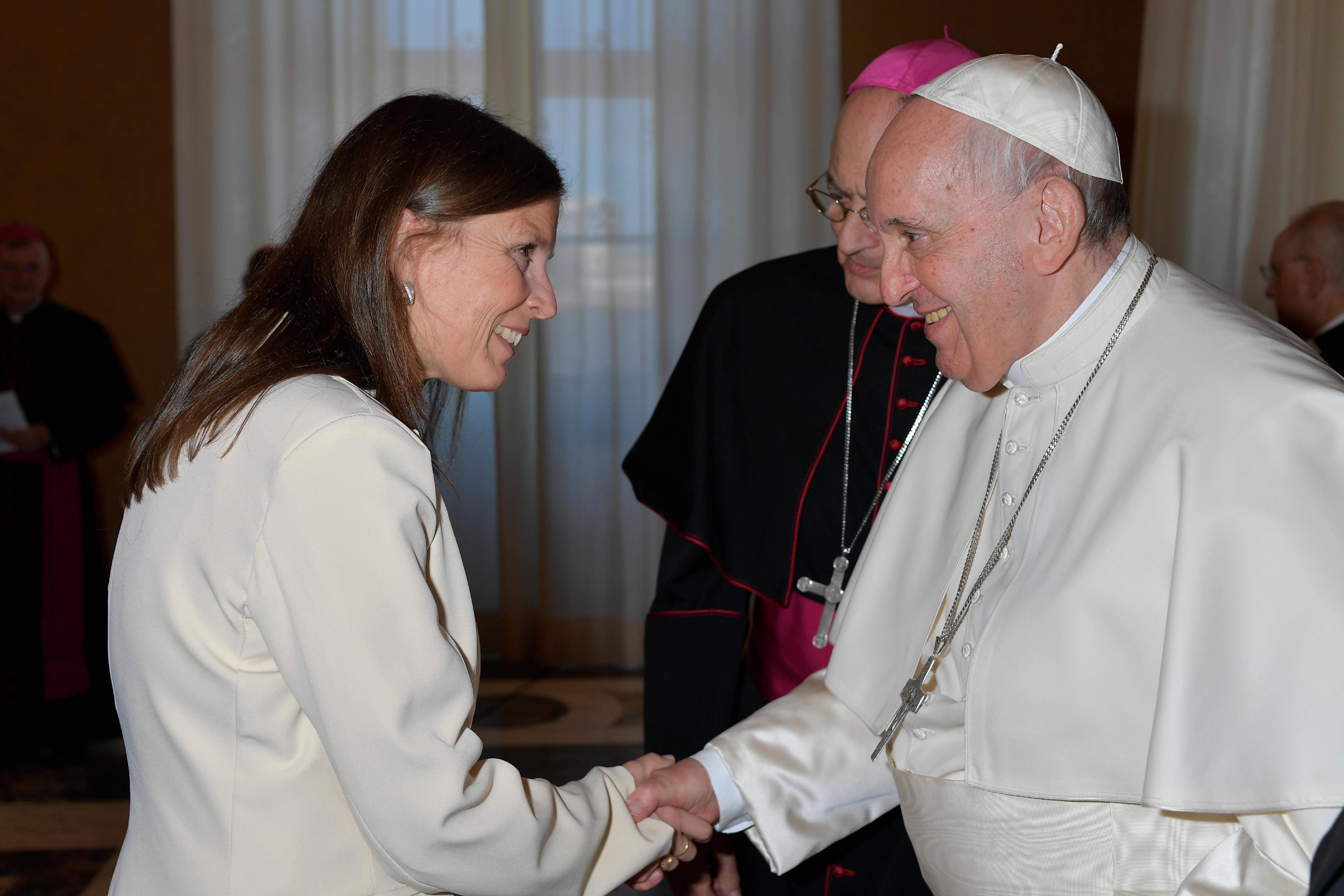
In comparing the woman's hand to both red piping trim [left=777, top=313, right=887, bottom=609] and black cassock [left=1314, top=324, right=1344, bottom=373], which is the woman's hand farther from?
black cassock [left=1314, top=324, right=1344, bottom=373]

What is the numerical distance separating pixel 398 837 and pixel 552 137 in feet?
15.8

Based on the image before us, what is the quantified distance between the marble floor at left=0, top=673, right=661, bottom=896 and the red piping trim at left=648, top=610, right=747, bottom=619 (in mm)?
1933

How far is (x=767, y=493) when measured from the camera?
2.10 meters

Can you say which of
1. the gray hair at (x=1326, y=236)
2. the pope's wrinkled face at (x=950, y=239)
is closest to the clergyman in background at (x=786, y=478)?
the pope's wrinkled face at (x=950, y=239)

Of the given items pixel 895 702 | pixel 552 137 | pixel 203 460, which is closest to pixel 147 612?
pixel 203 460

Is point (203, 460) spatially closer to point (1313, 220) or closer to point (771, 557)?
point (771, 557)

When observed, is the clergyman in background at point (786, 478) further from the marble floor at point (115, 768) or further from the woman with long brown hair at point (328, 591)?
the marble floor at point (115, 768)

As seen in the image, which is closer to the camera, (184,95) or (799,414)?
(799,414)

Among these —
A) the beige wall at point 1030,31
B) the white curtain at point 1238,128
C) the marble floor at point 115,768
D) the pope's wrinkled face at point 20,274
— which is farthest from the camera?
the beige wall at point 1030,31

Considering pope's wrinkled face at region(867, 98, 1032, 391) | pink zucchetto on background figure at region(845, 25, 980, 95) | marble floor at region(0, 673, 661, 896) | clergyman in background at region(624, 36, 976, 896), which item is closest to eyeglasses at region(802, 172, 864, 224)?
clergyman in background at region(624, 36, 976, 896)

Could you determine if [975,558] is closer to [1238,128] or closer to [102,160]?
[1238,128]

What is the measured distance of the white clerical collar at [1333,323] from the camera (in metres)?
3.89

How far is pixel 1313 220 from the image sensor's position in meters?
3.87

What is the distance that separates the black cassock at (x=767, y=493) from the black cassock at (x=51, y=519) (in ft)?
11.3
